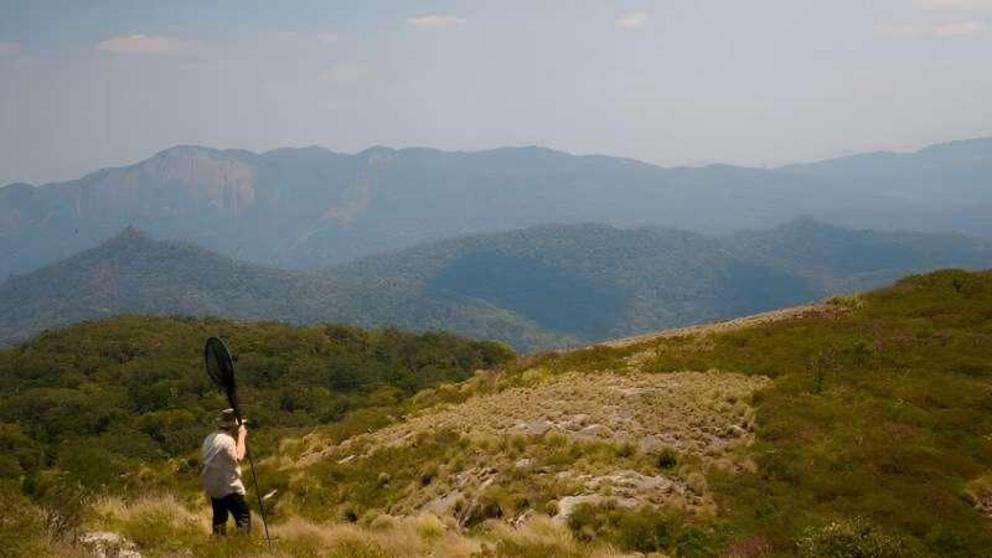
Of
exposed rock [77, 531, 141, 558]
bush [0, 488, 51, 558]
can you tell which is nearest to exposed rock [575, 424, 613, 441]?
exposed rock [77, 531, 141, 558]

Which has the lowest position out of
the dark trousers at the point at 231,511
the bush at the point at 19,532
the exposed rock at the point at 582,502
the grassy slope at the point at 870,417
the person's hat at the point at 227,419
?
the exposed rock at the point at 582,502

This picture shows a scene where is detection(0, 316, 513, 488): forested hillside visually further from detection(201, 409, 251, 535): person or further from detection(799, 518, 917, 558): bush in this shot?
detection(799, 518, 917, 558): bush

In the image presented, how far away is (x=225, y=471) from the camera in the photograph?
1388 cm

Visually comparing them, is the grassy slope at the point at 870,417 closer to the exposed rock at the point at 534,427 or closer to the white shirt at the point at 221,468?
the exposed rock at the point at 534,427

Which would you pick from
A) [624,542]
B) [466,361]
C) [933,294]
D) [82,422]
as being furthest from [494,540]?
[466,361]

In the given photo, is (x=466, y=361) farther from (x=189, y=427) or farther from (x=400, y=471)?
(x=400, y=471)

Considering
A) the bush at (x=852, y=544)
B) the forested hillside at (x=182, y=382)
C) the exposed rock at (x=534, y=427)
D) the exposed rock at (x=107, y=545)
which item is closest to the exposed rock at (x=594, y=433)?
the exposed rock at (x=534, y=427)

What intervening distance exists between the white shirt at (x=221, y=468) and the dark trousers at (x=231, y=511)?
0.17 metres

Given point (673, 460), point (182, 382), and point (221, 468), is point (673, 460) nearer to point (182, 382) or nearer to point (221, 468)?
point (221, 468)

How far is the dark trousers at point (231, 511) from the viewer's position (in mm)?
14102

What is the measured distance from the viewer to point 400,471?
21.5m

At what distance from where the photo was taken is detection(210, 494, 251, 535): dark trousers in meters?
14.1

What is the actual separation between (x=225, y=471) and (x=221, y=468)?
0.30 feet

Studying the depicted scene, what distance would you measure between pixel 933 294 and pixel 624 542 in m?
26.2
